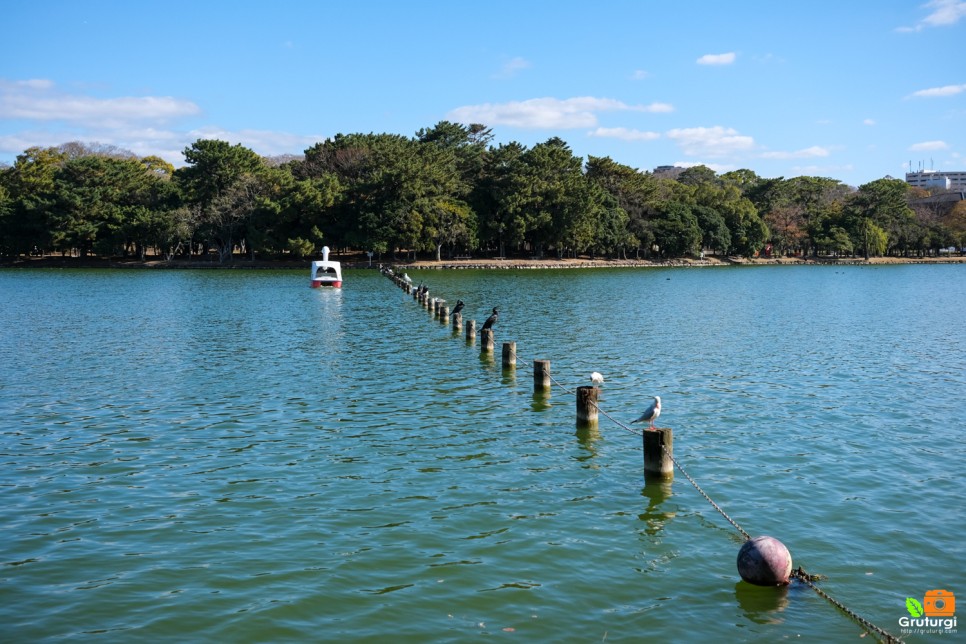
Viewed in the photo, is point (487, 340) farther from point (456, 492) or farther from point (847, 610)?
point (847, 610)

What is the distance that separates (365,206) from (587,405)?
223ft

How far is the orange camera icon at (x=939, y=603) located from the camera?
26.1 feet

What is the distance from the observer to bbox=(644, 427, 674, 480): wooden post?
37.8 ft

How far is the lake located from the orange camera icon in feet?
0.59

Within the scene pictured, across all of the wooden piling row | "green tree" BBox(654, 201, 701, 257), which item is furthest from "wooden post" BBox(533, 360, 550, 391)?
"green tree" BBox(654, 201, 701, 257)

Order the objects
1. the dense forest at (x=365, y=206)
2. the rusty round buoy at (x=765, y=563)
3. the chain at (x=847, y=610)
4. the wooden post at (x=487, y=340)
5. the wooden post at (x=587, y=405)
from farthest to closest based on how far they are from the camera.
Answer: the dense forest at (x=365, y=206)
the wooden post at (x=487, y=340)
the wooden post at (x=587, y=405)
the rusty round buoy at (x=765, y=563)
the chain at (x=847, y=610)

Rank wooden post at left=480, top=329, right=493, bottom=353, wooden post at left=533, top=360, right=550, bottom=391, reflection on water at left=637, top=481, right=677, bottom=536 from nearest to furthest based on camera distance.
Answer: reflection on water at left=637, top=481, right=677, bottom=536 < wooden post at left=533, top=360, right=550, bottom=391 < wooden post at left=480, top=329, right=493, bottom=353

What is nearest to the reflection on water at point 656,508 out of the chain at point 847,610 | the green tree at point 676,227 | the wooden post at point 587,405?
the chain at point 847,610

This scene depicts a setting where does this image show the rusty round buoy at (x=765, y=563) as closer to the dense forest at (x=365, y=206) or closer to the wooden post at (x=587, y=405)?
the wooden post at (x=587, y=405)

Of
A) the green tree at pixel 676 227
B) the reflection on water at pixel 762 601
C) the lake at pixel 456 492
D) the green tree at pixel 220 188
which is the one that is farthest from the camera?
the green tree at pixel 676 227

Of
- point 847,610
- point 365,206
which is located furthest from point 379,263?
point 847,610

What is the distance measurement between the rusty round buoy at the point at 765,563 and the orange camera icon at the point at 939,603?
4.48 feet

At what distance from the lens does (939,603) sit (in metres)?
8.12
